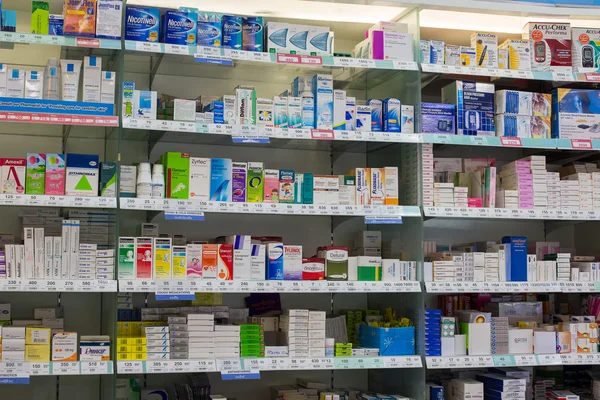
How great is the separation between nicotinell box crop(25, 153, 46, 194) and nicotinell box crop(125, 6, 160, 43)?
0.97 m

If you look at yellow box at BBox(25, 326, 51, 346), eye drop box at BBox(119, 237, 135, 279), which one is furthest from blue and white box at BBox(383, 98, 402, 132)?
yellow box at BBox(25, 326, 51, 346)

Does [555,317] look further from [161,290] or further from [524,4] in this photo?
[161,290]

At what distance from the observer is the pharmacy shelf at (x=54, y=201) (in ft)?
15.2

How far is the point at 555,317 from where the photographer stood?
5891mm

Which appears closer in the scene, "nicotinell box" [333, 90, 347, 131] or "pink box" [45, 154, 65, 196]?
"pink box" [45, 154, 65, 196]

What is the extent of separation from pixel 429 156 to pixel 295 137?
38.8 inches

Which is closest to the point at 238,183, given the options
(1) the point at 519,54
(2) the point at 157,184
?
(2) the point at 157,184

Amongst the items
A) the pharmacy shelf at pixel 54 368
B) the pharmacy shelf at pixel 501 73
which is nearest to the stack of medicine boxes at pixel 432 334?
the pharmacy shelf at pixel 501 73

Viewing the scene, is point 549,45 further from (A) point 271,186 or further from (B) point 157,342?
(B) point 157,342

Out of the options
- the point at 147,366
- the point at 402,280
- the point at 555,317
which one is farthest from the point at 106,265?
the point at 555,317

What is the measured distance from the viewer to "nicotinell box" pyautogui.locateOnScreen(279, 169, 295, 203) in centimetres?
524

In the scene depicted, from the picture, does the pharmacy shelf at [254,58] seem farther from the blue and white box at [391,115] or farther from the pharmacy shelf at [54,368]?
the pharmacy shelf at [54,368]

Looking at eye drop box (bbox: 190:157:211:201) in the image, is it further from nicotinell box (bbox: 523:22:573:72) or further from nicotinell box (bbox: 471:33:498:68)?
nicotinell box (bbox: 523:22:573:72)

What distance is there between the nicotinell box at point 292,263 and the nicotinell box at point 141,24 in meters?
1.62
